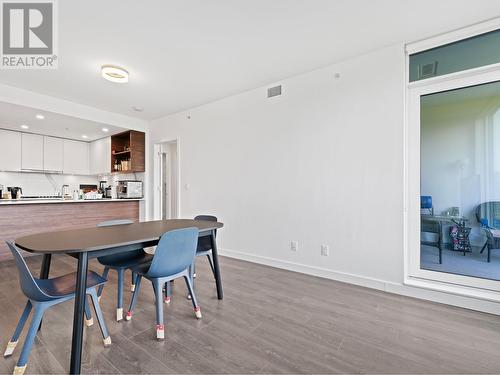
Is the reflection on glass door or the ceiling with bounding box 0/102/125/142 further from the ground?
the ceiling with bounding box 0/102/125/142

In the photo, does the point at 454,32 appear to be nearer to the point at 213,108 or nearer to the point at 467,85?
the point at 467,85

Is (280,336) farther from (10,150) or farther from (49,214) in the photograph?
(10,150)

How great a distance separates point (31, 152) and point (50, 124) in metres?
1.22

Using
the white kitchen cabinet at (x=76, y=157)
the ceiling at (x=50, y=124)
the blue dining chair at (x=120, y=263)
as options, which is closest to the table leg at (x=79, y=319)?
the blue dining chair at (x=120, y=263)

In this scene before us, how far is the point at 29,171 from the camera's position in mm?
5492

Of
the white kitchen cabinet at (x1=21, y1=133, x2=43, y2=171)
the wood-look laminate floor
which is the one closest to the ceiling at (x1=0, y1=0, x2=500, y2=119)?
the white kitchen cabinet at (x1=21, y1=133, x2=43, y2=171)

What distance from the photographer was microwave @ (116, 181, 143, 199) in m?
5.52

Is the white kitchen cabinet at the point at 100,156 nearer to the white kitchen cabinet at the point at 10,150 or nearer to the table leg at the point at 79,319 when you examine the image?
the white kitchen cabinet at the point at 10,150

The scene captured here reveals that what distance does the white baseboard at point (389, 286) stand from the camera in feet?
7.50

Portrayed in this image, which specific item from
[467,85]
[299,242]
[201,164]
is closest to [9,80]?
[201,164]

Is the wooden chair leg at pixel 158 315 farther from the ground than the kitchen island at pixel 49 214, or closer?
closer

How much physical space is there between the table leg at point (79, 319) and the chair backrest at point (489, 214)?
3.50m

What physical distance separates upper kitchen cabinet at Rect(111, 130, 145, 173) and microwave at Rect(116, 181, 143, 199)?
12.0 inches

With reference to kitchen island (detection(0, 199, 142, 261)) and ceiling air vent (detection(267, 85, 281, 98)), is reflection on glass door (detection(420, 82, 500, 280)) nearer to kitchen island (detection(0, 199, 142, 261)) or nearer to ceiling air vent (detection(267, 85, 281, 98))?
ceiling air vent (detection(267, 85, 281, 98))
